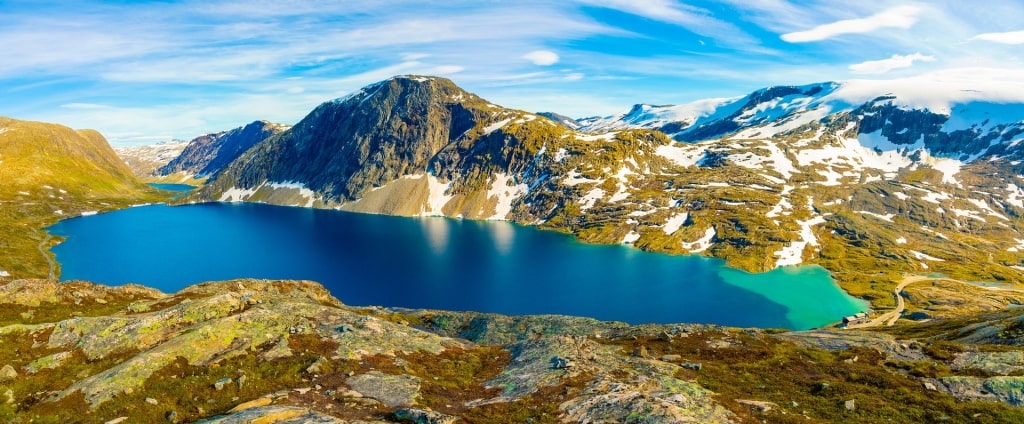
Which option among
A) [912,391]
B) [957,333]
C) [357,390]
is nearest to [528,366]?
[357,390]

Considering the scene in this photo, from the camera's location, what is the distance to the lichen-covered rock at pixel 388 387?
1198 inches

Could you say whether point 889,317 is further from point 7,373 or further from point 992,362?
point 7,373

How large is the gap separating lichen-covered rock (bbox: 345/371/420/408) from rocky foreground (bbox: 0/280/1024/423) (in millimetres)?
142

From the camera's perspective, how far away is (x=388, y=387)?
32.5 m

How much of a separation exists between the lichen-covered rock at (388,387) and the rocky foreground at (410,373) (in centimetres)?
14

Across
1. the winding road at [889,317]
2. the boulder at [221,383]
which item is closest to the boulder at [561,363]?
the boulder at [221,383]

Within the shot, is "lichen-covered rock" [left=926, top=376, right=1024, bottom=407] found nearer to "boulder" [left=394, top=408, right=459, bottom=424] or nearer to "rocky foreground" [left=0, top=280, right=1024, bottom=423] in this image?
"rocky foreground" [left=0, top=280, right=1024, bottom=423]

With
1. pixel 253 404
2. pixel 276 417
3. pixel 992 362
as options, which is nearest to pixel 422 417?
pixel 276 417

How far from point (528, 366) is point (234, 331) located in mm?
23835

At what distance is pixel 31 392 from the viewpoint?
28578 millimetres

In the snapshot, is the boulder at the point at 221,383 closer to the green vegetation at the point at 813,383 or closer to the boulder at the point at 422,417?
the boulder at the point at 422,417

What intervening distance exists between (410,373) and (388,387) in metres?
4.13

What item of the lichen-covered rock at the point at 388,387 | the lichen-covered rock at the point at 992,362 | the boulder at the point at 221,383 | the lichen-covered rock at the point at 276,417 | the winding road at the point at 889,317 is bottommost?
the winding road at the point at 889,317

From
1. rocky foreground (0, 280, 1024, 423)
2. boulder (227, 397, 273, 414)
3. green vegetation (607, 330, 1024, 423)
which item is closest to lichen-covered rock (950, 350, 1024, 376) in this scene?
rocky foreground (0, 280, 1024, 423)
